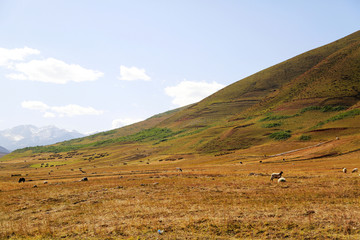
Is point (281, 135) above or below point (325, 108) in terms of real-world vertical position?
below

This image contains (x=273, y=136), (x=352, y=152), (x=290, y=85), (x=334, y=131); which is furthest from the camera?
(x=290, y=85)

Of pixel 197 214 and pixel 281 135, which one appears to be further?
pixel 281 135

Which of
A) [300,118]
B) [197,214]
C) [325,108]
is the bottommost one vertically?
[300,118]

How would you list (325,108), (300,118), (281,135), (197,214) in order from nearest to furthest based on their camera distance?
(197,214) < (281,135) < (300,118) < (325,108)

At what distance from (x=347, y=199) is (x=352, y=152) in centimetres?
5196

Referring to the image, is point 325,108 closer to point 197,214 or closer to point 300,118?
point 300,118

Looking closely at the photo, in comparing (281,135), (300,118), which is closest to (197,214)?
(281,135)

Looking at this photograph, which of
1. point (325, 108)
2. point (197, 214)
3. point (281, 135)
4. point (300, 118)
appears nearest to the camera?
point (197, 214)

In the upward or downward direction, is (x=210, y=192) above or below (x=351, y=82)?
below

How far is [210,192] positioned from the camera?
30.4 meters

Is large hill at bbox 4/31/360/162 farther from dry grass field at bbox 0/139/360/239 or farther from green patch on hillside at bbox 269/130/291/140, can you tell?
dry grass field at bbox 0/139/360/239

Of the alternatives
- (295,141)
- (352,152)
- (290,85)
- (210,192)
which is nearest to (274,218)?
(210,192)

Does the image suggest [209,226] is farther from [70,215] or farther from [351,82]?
[351,82]

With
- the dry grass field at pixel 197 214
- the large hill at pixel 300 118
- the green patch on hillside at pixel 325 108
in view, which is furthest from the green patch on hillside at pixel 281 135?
the dry grass field at pixel 197 214
